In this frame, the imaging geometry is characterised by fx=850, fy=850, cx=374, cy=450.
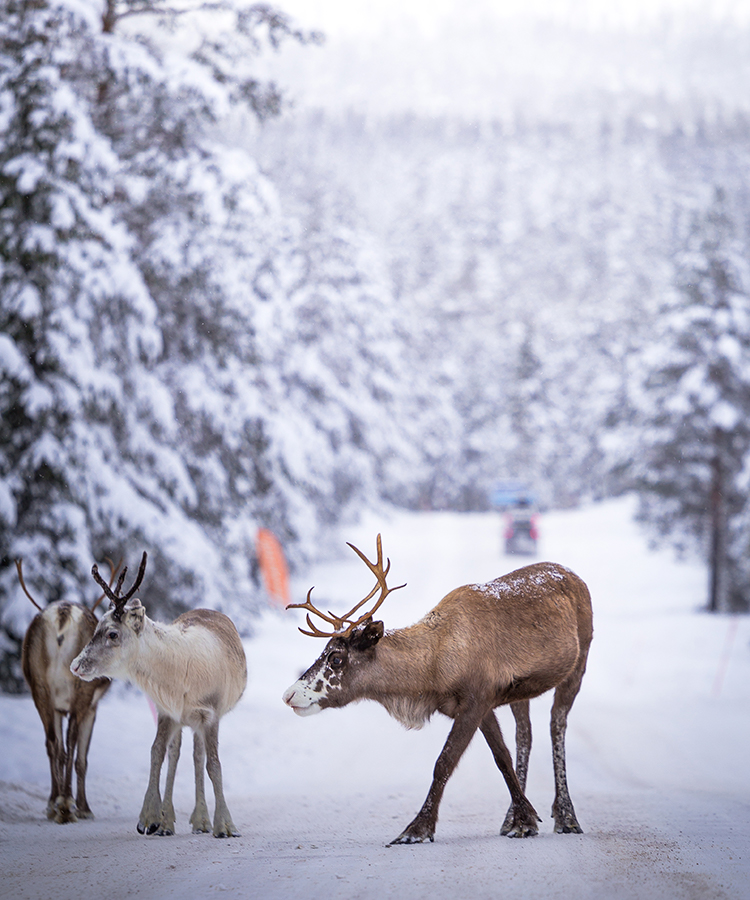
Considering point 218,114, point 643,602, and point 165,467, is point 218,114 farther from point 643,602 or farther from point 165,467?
point 643,602

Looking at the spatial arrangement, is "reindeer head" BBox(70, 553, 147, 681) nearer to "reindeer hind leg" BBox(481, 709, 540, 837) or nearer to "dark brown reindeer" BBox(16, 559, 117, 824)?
"dark brown reindeer" BBox(16, 559, 117, 824)

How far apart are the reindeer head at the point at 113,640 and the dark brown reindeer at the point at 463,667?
0.91 meters

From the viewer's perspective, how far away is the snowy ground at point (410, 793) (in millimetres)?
3469

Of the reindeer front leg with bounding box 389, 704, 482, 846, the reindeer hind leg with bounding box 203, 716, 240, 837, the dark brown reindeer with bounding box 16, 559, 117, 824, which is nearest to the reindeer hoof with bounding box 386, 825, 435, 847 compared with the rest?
the reindeer front leg with bounding box 389, 704, 482, 846

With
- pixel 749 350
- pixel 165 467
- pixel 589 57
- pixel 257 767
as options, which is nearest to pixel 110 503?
pixel 165 467

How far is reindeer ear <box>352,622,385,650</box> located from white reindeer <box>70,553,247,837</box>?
3.12ft

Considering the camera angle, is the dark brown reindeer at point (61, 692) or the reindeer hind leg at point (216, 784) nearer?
the reindeer hind leg at point (216, 784)

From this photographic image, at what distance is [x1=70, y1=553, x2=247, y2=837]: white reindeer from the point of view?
4.34m

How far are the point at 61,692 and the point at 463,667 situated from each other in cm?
258

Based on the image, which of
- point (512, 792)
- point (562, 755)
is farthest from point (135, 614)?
point (562, 755)

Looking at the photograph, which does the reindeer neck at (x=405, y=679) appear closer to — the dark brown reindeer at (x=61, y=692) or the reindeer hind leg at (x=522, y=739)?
the reindeer hind leg at (x=522, y=739)

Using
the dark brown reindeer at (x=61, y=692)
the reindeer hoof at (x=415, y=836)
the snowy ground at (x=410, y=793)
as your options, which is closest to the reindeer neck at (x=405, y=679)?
the reindeer hoof at (x=415, y=836)

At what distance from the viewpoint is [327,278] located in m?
22.6

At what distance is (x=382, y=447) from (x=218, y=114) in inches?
476
